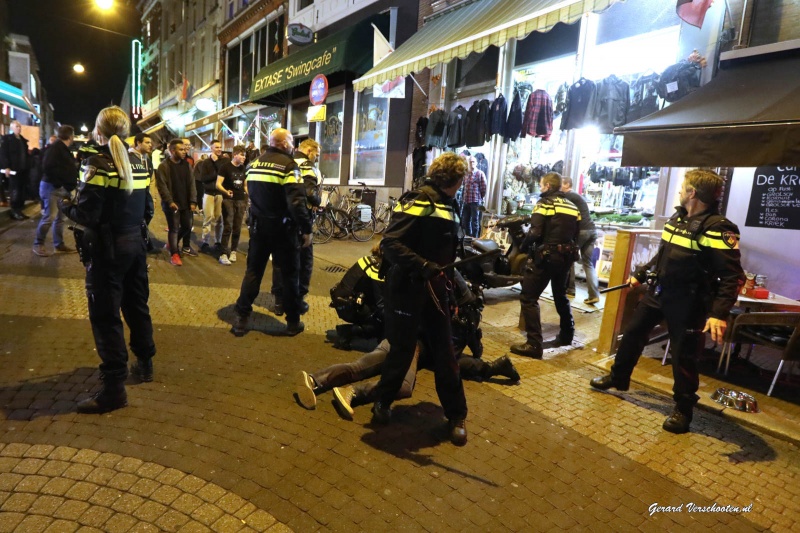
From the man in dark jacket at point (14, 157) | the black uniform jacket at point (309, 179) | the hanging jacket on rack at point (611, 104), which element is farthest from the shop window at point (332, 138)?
the black uniform jacket at point (309, 179)

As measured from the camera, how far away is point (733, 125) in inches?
189

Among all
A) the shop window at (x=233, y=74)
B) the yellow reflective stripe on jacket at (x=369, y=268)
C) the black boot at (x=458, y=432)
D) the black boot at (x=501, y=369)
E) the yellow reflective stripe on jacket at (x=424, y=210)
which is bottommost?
the black boot at (x=458, y=432)

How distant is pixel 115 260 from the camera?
3.61 m

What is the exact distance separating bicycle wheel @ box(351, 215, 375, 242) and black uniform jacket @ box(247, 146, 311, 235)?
24.1ft

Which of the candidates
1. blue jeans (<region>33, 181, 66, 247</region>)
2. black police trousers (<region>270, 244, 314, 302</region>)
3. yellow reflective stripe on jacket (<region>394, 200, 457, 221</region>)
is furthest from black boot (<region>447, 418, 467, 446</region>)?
blue jeans (<region>33, 181, 66, 247</region>)

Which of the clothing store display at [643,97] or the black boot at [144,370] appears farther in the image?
the clothing store display at [643,97]

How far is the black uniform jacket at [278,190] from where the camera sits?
518cm

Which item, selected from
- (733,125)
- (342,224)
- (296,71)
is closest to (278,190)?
(733,125)

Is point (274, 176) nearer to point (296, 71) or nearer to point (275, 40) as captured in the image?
point (296, 71)

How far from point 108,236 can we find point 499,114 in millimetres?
7858

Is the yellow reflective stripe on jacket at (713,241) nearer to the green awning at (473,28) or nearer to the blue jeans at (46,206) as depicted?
the green awning at (473,28)

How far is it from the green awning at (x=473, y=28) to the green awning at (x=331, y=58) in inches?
71.9

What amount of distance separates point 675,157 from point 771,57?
8.09ft

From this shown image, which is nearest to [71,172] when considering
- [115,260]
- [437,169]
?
[115,260]
